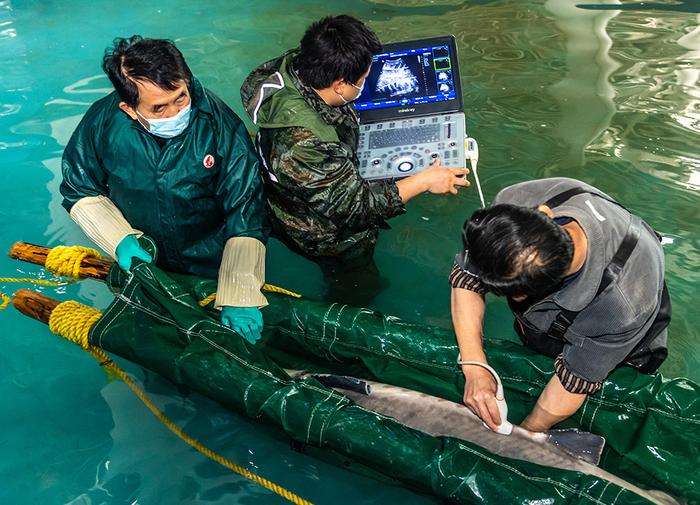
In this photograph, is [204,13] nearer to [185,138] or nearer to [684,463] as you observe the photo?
[185,138]

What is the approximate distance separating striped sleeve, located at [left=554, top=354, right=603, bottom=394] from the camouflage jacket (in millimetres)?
928

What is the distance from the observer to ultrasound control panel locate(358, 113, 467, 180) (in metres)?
2.78

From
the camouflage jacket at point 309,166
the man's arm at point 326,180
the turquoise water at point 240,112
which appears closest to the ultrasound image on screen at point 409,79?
the camouflage jacket at point 309,166

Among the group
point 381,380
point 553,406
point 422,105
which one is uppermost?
point 422,105

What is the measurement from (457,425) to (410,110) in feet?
4.69

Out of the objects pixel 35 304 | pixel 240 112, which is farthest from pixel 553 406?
pixel 240 112

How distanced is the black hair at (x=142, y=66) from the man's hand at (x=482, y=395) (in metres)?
1.38

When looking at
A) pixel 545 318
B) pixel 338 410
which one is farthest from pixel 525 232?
pixel 338 410

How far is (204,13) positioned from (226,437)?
5.26 metres

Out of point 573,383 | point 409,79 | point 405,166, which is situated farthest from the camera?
point 409,79

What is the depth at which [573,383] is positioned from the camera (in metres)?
1.96

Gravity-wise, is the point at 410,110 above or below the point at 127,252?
above

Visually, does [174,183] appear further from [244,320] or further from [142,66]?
[244,320]

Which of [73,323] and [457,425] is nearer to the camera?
[457,425]
